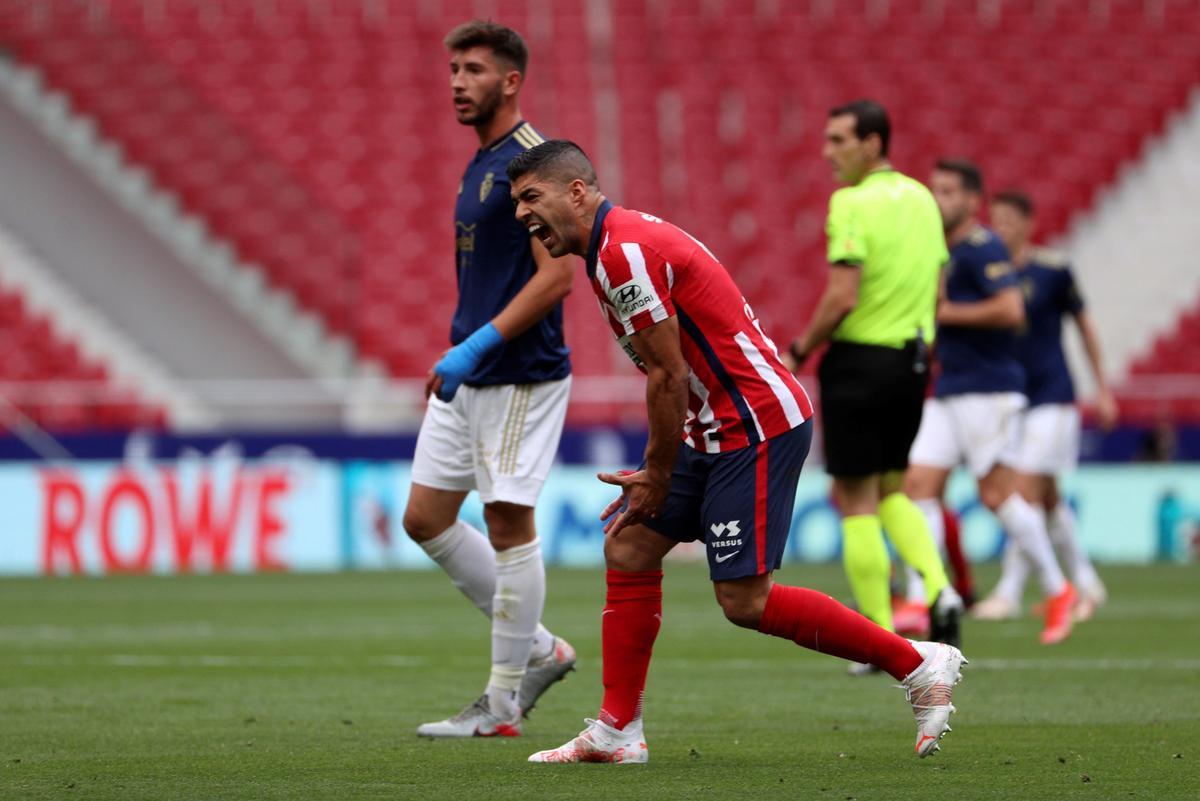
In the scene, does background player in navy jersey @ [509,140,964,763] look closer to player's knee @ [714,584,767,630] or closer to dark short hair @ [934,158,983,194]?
player's knee @ [714,584,767,630]

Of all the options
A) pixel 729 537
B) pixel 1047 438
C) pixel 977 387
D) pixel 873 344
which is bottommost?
pixel 1047 438

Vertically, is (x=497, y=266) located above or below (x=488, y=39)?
below

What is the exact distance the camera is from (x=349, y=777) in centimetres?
504

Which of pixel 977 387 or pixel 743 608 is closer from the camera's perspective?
pixel 743 608

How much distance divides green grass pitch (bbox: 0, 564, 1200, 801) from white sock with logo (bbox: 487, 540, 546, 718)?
0.25 m

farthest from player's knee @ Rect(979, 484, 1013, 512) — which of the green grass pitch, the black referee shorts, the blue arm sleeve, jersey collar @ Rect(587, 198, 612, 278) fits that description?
jersey collar @ Rect(587, 198, 612, 278)

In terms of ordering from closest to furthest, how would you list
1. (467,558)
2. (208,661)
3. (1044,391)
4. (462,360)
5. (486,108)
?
(462,360) < (486,108) < (467,558) < (208,661) < (1044,391)

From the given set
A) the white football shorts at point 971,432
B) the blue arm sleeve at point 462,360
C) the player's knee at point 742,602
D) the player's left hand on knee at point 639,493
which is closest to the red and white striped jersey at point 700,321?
the player's left hand on knee at point 639,493

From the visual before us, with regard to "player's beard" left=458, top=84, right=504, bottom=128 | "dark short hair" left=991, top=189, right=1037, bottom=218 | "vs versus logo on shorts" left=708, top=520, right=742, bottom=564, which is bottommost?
"vs versus logo on shorts" left=708, top=520, right=742, bottom=564

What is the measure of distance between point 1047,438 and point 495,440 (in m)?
6.28

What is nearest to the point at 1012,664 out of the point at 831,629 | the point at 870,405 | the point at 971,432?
the point at 870,405

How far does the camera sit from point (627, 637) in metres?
5.50

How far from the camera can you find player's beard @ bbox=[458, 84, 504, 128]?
249 inches

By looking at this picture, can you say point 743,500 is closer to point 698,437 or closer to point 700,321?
point 698,437
